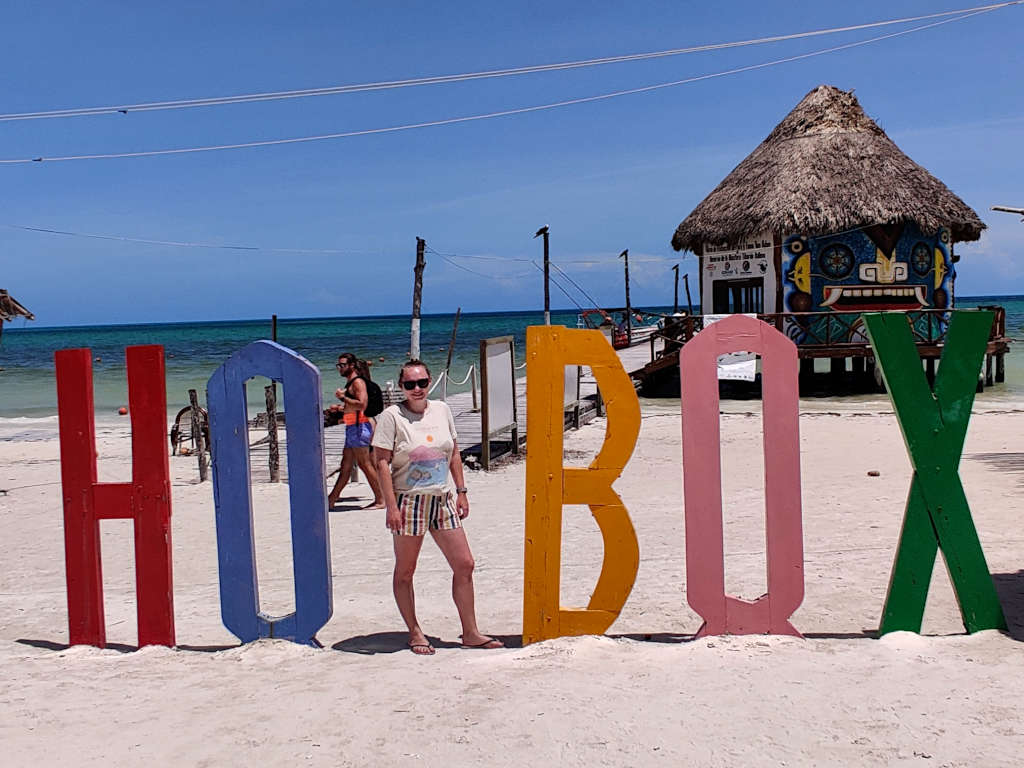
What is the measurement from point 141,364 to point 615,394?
2.35m

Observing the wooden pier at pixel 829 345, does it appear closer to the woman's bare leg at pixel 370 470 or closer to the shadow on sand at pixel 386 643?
the woman's bare leg at pixel 370 470

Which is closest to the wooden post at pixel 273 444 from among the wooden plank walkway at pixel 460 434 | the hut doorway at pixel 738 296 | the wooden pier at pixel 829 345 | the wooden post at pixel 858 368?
the wooden plank walkway at pixel 460 434

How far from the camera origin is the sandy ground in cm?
304

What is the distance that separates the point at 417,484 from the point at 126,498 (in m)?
1.49

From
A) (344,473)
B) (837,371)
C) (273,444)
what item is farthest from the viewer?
(837,371)

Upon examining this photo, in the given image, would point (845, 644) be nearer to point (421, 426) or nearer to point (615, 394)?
point (615, 394)

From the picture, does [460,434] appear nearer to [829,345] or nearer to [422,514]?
[422,514]

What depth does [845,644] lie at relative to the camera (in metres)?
4.06

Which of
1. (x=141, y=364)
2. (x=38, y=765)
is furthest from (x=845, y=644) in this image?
(x=141, y=364)

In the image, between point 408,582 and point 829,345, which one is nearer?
point 408,582

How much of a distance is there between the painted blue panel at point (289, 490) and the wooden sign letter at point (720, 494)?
176cm

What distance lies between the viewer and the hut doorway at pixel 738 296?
71.1 ft

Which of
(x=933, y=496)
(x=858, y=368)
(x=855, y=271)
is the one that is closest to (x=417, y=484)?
(x=933, y=496)

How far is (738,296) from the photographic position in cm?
2334
